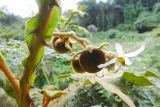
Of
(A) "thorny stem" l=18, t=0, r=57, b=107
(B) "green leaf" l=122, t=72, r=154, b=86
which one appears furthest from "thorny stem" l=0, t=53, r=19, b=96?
(B) "green leaf" l=122, t=72, r=154, b=86

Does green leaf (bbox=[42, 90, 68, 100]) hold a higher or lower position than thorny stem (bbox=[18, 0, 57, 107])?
lower

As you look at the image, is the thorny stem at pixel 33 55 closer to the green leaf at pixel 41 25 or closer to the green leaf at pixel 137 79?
the green leaf at pixel 41 25

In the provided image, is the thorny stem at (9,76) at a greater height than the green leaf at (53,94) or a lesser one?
greater

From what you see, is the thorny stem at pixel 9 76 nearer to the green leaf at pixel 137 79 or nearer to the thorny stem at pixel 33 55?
the thorny stem at pixel 33 55

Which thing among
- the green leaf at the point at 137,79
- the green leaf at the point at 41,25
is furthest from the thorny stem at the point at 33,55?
the green leaf at the point at 137,79

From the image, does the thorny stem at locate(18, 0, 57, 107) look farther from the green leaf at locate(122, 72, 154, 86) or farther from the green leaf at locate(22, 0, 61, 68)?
the green leaf at locate(122, 72, 154, 86)

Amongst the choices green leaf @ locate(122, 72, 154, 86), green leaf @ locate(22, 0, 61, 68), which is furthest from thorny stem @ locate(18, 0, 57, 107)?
green leaf @ locate(122, 72, 154, 86)

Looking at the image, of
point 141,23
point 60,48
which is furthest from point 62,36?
point 141,23

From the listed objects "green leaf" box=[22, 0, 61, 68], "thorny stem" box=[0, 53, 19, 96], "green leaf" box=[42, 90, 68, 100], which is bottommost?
"green leaf" box=[42, 90, 68, 100]

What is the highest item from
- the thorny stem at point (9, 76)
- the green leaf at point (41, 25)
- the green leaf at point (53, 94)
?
the green leaf at point (41, 25)

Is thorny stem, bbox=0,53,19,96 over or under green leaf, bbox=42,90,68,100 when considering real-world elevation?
over

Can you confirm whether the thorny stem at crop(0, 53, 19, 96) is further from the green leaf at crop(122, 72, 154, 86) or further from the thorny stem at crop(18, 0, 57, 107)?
the green leaf at crop(122, 72, 154, 86)
